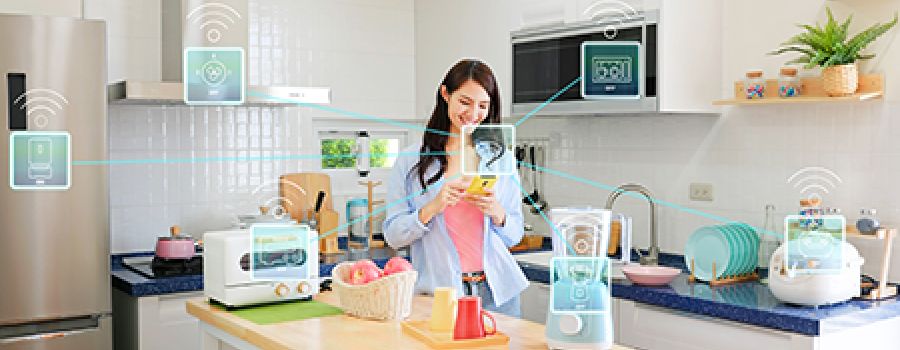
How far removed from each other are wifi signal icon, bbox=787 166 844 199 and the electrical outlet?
38cm

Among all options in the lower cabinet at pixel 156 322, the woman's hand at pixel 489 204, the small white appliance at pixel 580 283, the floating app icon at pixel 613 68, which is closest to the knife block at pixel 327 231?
the lower cabinet at pixel 156 322

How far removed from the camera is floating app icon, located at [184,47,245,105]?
3.87 metres

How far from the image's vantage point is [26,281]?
3.32 m

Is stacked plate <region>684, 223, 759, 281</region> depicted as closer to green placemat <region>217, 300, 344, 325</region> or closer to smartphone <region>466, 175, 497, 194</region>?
smartphone <region>466, 175, 497, 194</region>

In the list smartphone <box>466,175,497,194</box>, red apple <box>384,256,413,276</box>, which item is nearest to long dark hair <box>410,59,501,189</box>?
smartphone <box>466,175,497,194</box>

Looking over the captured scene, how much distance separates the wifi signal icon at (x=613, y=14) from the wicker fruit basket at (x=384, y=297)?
5.47ft

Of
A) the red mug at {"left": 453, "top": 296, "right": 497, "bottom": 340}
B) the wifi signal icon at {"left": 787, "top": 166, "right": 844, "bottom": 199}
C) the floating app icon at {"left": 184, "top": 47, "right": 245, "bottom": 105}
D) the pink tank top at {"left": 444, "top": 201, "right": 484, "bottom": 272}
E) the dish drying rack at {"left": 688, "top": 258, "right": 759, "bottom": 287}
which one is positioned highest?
the floating app icon at {"left": 184, "top": 47, "right": 245, "bottom": 105}

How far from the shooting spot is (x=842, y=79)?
3111mm

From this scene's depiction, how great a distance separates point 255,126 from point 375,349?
257 cm

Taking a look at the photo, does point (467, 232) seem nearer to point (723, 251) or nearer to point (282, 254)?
point (282, 254)

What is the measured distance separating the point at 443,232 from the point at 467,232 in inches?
3.0

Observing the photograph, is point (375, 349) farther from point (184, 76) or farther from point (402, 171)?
point (184, 76)

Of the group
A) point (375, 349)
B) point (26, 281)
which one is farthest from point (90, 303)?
point (375, 349)

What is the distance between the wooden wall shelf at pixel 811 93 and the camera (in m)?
3.14
